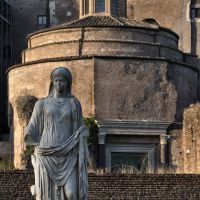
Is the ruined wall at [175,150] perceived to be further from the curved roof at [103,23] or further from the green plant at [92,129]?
the curved roof at [103,23]

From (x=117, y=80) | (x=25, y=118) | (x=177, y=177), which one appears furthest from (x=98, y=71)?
(x=177, y=177)

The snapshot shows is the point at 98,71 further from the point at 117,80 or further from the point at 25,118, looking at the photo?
the point at 25,118

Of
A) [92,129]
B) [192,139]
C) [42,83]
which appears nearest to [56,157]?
[192,139]

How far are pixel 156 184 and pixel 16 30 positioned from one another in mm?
30745

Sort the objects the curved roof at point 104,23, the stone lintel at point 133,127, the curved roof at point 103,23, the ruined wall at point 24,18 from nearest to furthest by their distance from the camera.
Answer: the stone lintel at point 133,127 < the curved roof at point 103,23 < the curved roof at point 104,23 < the ruined wall at point 24,18

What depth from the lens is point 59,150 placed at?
9883 mm

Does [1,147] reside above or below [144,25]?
below

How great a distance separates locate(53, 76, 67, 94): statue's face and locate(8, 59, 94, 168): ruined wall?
25.1m

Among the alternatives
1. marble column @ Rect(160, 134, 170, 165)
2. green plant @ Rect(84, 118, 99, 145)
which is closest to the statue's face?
green plant @ Rect(84, 118, 99, 145)

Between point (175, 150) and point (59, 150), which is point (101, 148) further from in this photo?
point (59, 150)

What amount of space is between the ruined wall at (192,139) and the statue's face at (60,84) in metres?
21.5

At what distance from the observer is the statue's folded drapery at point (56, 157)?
988 cm

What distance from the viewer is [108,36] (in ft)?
130

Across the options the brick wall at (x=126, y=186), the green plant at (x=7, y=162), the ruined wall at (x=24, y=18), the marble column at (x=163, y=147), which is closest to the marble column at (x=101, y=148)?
the marble column at (x=163, y=147)
